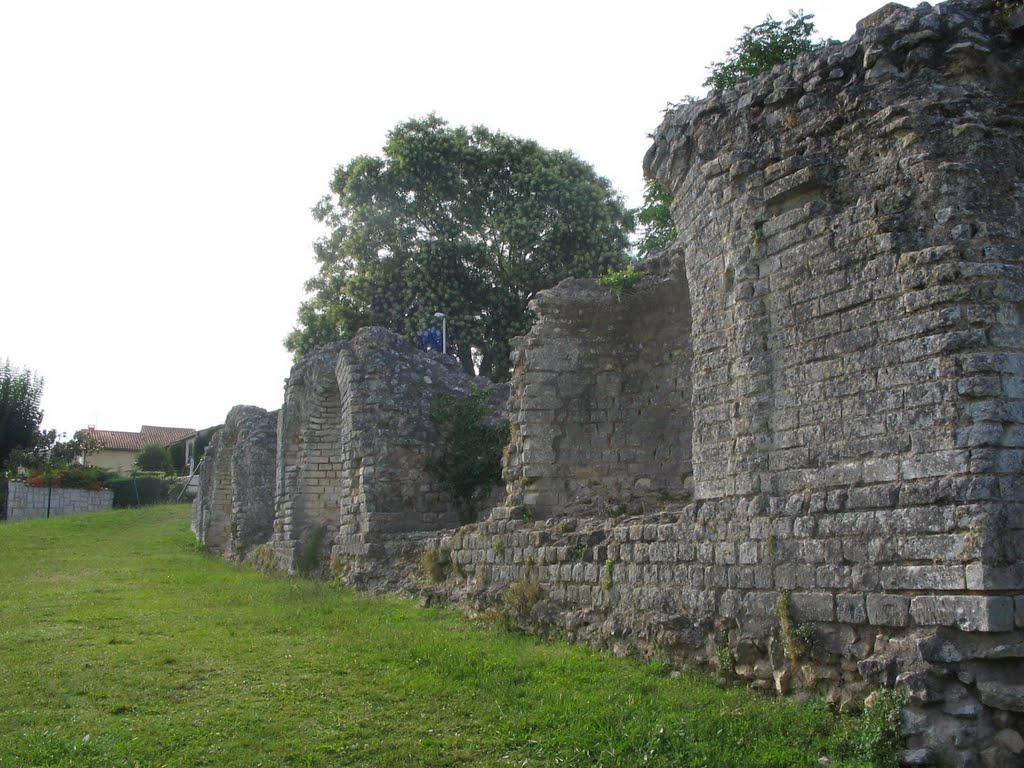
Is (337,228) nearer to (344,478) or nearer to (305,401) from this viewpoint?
(305,401)

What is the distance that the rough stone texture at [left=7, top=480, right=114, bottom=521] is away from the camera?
34.2 m

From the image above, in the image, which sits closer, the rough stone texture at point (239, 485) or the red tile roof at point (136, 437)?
the rough stone texture at point (239, 485)

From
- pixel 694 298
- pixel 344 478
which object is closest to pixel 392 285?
pixel 344 478

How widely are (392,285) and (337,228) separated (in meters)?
4.41

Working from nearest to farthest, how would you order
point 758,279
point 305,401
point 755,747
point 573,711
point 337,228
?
1. point 755,747
2. point 573,711
3. point 758,279
4. point 305,401
5. point 337,228

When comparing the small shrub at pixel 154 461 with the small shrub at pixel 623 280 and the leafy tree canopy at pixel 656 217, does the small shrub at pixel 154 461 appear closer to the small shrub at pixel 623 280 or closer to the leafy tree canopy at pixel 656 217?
the leafy tree canopy at pixel 656 217

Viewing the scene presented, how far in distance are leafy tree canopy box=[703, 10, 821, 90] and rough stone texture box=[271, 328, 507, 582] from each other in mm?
6000

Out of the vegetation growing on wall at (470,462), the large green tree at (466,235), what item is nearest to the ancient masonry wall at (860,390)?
the vegetation growing on wall at (470,462)

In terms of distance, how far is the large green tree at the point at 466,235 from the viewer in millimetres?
28234

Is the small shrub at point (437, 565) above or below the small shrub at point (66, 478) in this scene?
below

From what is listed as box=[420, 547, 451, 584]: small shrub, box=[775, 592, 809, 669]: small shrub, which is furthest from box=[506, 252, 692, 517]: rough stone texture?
box=[775, 592, 809, 669]: small shrub

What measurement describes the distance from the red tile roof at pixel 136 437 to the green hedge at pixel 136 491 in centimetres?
2336

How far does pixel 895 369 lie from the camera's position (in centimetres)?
620

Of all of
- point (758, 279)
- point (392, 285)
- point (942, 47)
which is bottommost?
point (758, 279)
